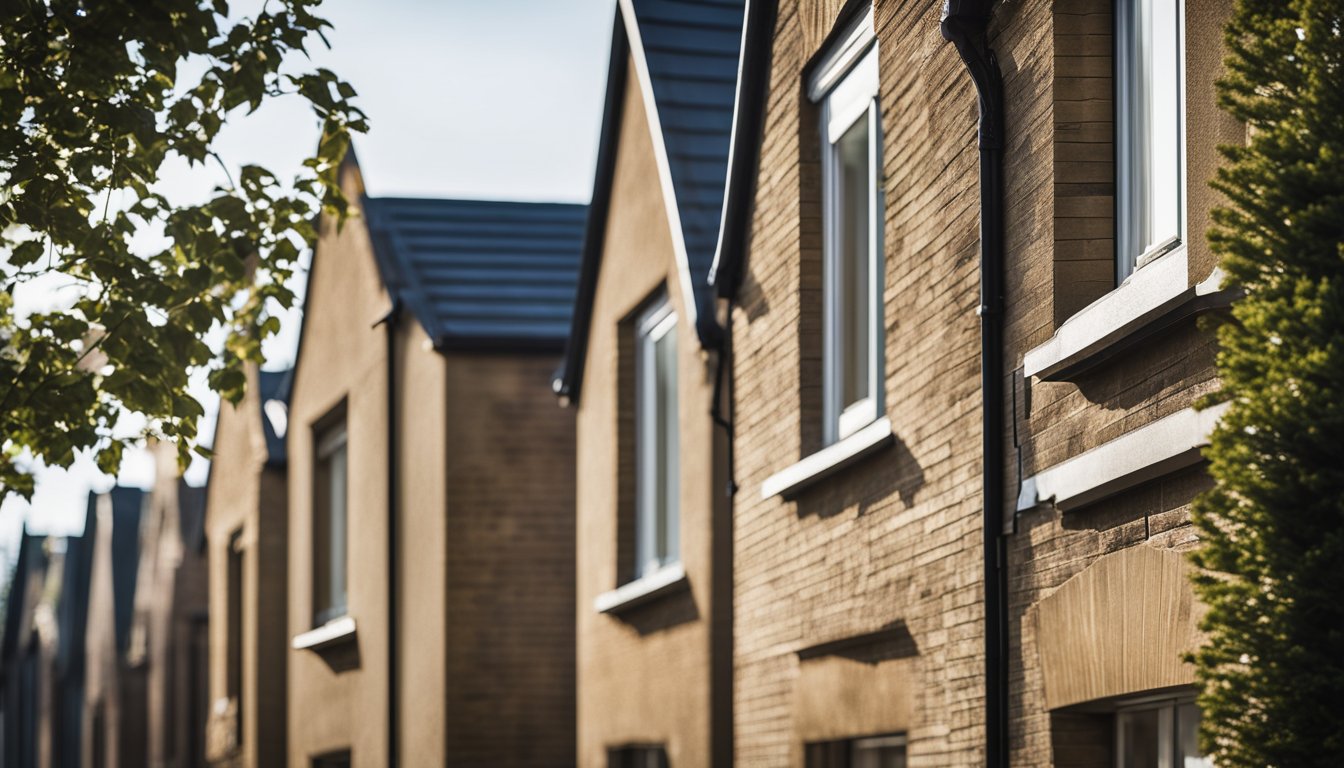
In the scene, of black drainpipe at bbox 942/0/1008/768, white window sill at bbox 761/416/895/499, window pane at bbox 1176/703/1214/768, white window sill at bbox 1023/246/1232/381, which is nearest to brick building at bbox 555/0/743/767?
white window sill at bbox 761/416/895/499

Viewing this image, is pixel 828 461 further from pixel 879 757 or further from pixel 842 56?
pixel 842 56

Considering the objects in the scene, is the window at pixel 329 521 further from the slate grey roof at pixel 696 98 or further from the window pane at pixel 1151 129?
the window pane at pixel 1151 129

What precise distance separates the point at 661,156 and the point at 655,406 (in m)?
1.81

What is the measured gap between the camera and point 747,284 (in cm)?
1102

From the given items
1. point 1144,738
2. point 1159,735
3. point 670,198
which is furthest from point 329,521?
point 1159,735

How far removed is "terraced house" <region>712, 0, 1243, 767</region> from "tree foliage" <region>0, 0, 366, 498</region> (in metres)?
2.55

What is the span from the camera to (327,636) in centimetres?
1927

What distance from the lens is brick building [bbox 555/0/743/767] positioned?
1159cm

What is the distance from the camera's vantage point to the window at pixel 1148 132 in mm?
6531

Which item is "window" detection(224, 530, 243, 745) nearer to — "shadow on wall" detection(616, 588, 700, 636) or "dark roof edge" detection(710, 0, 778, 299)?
"shadow on wall" detection(616, 588, 700, 636)

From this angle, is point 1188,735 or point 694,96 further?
point 694,96

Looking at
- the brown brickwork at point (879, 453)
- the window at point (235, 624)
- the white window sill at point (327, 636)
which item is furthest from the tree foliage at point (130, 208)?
the window at point (235, 624)

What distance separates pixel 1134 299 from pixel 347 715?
552 inches

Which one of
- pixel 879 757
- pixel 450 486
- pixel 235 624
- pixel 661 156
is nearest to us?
pixel 879 757
